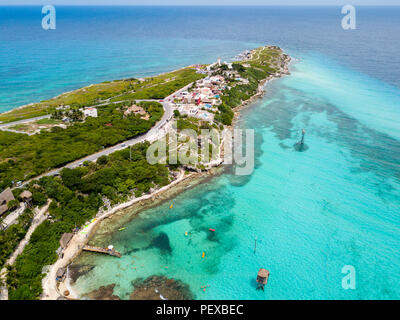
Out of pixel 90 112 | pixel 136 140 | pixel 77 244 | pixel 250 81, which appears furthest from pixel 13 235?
pixel 250 81

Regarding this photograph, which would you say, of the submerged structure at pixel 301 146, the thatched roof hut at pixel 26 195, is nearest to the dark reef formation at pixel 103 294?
the thatched roof hut at pixel 26 195

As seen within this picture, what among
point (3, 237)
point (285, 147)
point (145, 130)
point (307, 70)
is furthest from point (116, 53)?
point (3, 237)

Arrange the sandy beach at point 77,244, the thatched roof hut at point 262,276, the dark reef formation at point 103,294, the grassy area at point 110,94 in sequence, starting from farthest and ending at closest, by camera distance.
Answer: the grassy area at point 110,94 < the thatched roof hut at point 262,276 < the sandy beach at point 77,244 < the dark reef formation at point 103,294

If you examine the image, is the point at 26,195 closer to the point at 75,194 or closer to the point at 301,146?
the point at 75,194

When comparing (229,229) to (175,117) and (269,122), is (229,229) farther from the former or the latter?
(269,122)

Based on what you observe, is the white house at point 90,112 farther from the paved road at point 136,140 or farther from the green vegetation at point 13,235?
the green vegetation at point 13,235

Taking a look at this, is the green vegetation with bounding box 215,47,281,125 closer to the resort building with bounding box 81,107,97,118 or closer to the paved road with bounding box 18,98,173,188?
the paved road with bounding box 18,98,173,188

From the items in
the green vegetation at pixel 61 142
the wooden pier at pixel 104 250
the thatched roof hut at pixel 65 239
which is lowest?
the wooden pier at pixel 104 250
